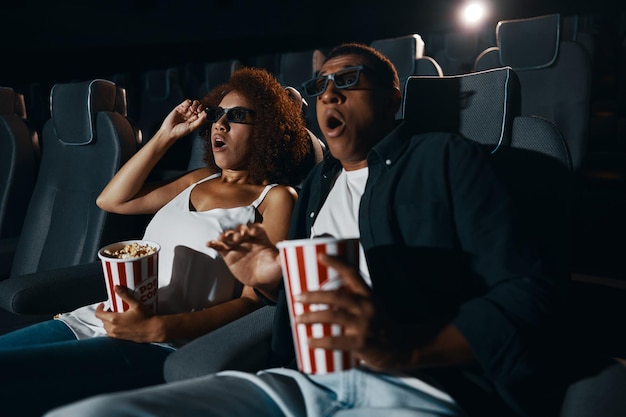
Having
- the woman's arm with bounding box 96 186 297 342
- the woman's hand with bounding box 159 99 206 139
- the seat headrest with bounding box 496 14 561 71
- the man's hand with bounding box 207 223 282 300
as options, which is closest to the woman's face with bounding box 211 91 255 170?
the woman's hand with bounding box 159 99 206 139

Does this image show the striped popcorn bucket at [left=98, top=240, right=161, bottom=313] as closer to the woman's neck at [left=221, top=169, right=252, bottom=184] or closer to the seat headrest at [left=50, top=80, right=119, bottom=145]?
the woman's neck at [left=221, top=169, right=252, bottom=184]

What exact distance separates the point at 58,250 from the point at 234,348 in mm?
1239

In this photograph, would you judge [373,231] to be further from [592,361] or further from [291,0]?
[291,0]

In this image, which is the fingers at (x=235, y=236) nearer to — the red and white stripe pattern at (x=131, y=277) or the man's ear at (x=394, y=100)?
the red and white stripe pattern at (x=131, y=277)

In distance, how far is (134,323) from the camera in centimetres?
116

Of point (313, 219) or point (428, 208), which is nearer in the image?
point (428, 208)

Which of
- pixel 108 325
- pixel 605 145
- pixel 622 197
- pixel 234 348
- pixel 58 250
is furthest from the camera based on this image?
pixel 605 145

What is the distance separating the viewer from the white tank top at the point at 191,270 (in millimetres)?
1353

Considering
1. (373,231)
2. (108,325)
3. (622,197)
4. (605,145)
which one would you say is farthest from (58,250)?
(605,145)

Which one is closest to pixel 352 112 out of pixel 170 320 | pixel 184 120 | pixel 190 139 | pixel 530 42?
pixel 170 320

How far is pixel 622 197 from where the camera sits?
7.00 ft

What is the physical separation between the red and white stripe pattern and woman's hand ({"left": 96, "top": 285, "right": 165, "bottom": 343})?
0.05ft

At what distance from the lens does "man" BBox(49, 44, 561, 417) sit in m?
0.82

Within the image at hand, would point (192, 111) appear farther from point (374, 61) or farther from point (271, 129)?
point (374, 61)
